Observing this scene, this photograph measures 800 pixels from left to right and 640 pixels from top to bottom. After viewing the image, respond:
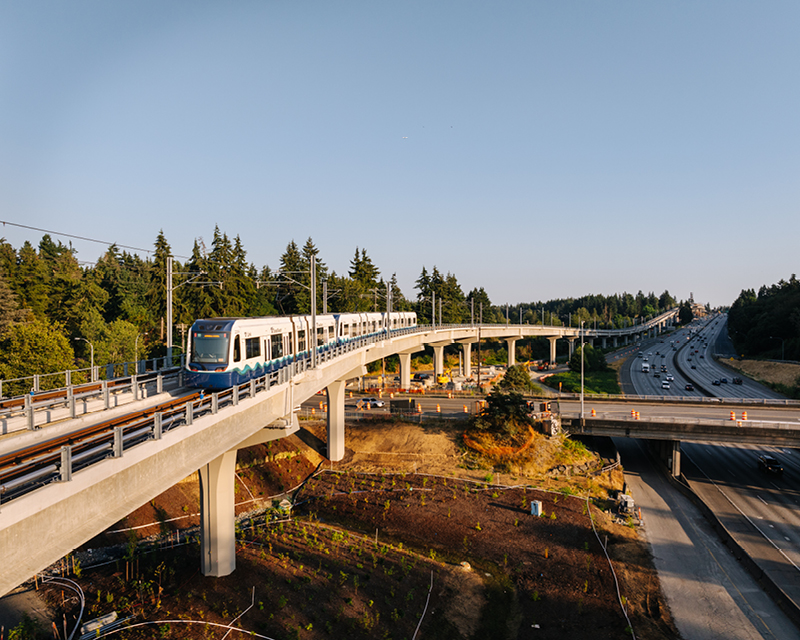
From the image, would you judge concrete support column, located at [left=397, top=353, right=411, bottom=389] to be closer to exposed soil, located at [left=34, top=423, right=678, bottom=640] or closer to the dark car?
exposed soil, located at [left=34, top=423, right=678, bottom=640]

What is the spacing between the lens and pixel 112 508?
12375mm

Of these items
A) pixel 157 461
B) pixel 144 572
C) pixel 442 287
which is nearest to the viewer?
pixel 157 461

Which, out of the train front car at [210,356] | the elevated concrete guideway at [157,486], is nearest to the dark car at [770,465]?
the elevated concrete guideway at [157,486]

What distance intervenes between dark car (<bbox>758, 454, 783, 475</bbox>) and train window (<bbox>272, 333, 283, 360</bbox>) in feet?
129

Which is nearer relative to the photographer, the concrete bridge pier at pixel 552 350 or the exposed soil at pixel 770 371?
the exposed soil at pixel 770 371

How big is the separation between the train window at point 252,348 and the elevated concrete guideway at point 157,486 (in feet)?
6.09

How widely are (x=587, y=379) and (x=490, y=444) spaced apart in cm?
5767

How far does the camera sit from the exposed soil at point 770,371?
78.4 m

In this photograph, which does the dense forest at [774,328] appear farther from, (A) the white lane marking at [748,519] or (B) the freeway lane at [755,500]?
(A) the white lane marking at [748,519]

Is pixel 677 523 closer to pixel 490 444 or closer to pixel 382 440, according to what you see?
pixel 490 444

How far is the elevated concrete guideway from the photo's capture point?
9.65 metres

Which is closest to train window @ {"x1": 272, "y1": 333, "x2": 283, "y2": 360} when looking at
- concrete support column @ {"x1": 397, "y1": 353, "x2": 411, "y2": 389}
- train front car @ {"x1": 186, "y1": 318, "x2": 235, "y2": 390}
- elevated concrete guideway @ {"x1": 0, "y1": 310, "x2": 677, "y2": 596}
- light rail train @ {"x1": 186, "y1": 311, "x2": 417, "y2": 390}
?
light rail train @ {"x1": 186, "y1": 311, "x2": 417, "y2": 390}

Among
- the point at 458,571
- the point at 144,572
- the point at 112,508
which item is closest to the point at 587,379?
the point at 458,571

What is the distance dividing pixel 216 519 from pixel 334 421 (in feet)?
58.8
